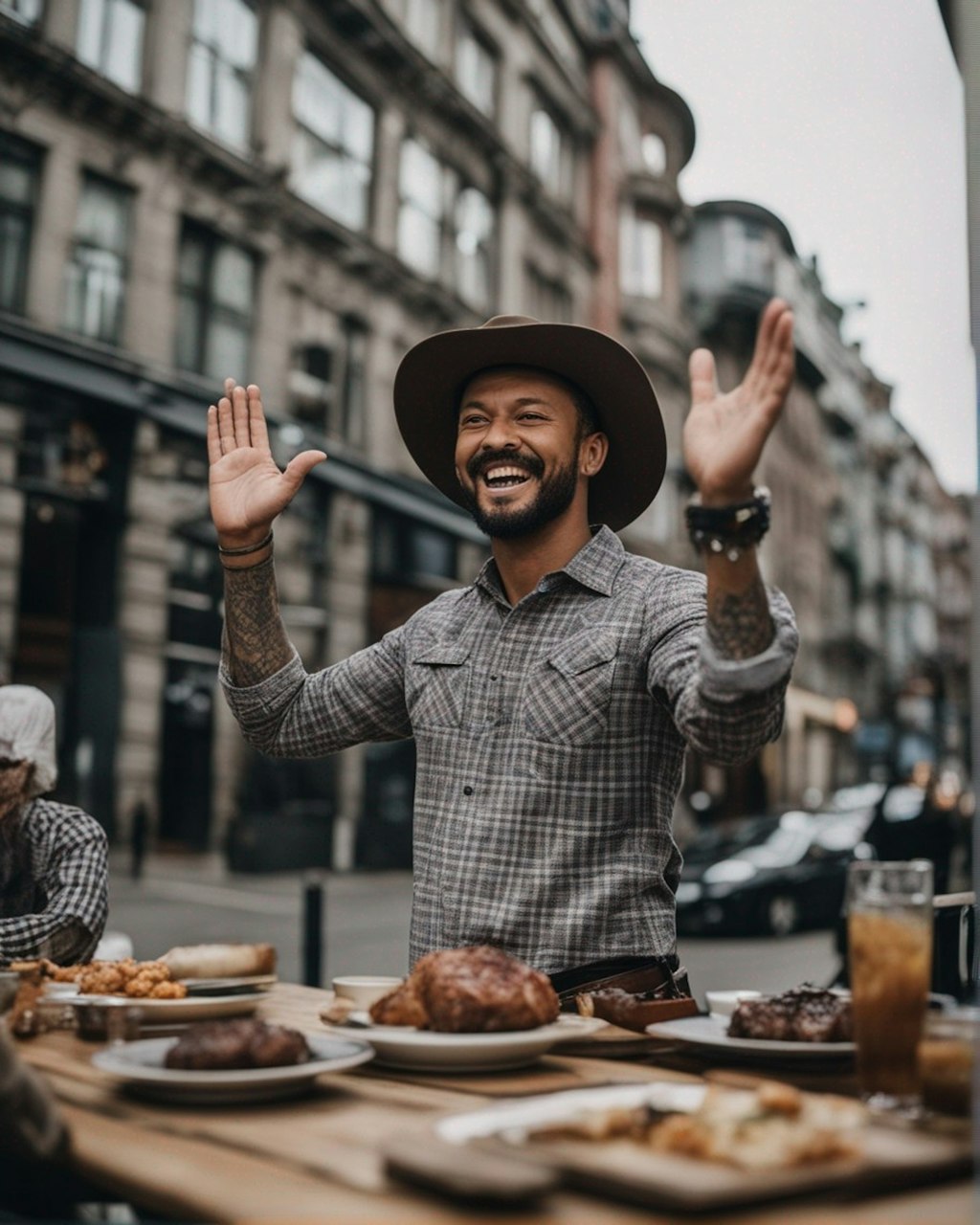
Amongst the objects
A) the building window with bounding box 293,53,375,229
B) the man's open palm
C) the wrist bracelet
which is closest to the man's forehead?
the wrist bracelet

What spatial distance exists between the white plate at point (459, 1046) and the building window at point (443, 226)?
54.3 ft

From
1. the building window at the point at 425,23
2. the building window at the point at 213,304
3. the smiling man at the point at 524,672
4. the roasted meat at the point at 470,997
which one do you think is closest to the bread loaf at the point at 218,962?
the smiling man at the point at 524,672

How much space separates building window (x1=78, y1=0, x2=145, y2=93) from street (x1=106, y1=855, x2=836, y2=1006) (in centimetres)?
724

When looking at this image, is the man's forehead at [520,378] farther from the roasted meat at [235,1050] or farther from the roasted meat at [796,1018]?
the roasted meat at [235,1050]

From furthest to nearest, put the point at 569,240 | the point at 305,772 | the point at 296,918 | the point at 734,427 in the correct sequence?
the point at 569,240, the point at 305,772, the point at 296,918, the point at 734,427

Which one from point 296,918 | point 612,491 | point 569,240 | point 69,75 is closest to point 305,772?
point 296,918

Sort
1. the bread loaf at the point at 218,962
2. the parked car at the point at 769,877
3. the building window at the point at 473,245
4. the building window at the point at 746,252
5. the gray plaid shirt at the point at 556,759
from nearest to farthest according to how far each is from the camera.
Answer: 1. the bread loaf at the point at 218,962
2. the gray plaid shirt at the point at 556,759
3. the parked car at the point at 769,877
4. the building window at the point at 473,245
5. the building window at the point at 746,252

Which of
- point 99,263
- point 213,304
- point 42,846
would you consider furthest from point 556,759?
→ point 213,304

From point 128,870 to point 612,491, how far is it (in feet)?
33.0

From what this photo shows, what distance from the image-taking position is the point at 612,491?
318cm

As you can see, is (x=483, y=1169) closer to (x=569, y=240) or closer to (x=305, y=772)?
(x=305, y=772)

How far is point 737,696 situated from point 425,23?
17.4 m

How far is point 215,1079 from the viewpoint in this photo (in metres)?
1.56

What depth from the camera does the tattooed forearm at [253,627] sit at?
8.91 ft
